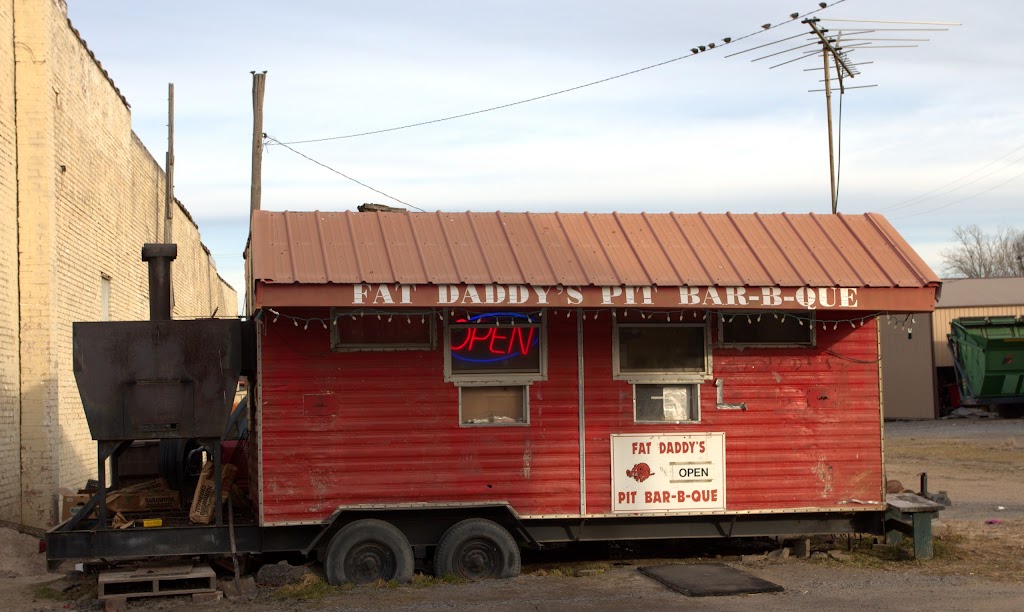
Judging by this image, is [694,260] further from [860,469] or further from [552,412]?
[860,469]

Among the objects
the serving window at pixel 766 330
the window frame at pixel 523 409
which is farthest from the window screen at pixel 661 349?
the window frame at pixel 523 409

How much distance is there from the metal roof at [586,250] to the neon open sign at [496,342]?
0.61 meters

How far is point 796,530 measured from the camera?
10.4 m

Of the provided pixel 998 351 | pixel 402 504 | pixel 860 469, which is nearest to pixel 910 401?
pixel 998 351

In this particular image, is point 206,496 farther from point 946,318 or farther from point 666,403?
point 946,318

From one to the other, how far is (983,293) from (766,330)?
30836 millimetres

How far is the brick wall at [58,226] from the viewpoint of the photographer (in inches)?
531

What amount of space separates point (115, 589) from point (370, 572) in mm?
2194

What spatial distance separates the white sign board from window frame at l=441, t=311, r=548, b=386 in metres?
0.97

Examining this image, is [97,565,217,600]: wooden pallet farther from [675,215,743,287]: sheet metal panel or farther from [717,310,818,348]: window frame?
[717,310,818,348]: window frame

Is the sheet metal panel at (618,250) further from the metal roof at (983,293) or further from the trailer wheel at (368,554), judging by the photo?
the metal roof at (983,293)

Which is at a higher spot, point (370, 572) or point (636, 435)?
point (636, 435)

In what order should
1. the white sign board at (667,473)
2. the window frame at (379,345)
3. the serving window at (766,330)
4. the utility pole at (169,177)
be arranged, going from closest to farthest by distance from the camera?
the window frame at (379,345), the white sign board at (667,473), the serving window at (766,330), the utility pole at (169,177)

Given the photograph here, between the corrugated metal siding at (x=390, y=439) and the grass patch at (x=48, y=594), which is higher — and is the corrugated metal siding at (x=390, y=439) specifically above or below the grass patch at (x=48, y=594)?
above
